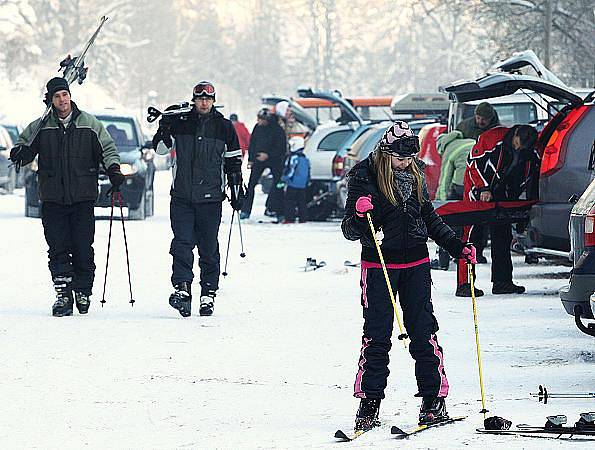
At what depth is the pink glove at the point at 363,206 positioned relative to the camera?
305 inches

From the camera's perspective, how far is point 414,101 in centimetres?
3145

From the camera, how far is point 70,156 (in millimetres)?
12734

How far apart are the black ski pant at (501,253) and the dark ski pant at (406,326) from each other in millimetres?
6059

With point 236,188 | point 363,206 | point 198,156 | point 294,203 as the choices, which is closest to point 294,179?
point 294,203

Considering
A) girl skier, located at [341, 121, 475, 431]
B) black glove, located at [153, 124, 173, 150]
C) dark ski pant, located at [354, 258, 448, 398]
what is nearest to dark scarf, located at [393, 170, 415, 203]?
girl skier, located at [341, 121, 475, 431]

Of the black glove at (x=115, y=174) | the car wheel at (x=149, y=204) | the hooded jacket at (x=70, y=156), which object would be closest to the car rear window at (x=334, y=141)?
the car wheel at (x=149, y=204)

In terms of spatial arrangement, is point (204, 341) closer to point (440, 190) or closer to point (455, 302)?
point (455, 302)

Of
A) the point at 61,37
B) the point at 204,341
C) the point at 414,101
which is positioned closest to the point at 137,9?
the point at 61,37

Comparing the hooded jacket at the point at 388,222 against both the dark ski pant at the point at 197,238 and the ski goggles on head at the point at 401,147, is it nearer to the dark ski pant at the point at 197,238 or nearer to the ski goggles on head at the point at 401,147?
the ski goggles on head at the point at 401,147

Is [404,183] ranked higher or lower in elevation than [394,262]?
higher

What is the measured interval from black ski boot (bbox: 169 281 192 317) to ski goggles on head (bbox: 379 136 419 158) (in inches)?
191

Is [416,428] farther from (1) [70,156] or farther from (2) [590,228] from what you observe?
(1) [70,156]

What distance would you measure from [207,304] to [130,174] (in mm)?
12139

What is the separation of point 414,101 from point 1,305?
19.1 m
